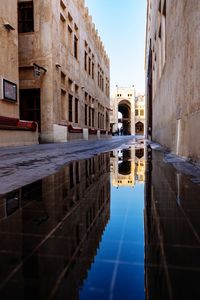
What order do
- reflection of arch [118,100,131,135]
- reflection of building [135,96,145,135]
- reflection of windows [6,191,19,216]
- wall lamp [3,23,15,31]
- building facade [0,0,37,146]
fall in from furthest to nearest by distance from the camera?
reflection of arch [118,100,131,135] → reflection of building [135,96,145,135] → wall lamp [3,23,15,31] → building facade [0,0,37,146] → reflection of windows [6,191,19,216]

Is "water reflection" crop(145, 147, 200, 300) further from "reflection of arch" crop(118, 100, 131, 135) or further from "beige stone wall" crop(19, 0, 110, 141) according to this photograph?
"reflection of arch" crop(118, 100, 131, 135)

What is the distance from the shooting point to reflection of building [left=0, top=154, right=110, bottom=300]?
126 centimetres

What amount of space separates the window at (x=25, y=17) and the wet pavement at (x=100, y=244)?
17.0 metres

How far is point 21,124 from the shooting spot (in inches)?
539

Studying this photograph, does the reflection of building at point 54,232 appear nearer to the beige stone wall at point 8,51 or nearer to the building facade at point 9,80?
the building facade at point 9,80

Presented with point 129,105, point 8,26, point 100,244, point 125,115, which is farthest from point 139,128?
point 100,244

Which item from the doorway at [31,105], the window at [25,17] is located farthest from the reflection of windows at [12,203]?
the window at [25,17]

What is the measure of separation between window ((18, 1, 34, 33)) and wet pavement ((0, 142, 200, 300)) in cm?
1704

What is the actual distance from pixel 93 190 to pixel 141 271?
6.23 feet

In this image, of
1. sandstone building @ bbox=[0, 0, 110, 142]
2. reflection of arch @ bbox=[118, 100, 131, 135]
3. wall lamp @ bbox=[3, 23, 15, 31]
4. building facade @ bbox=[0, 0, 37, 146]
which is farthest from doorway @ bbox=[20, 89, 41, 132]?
reflection of arch @ bbox=[118, 100, 131, 135]

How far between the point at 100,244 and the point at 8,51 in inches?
544

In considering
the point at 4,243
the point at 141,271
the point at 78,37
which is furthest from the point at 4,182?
the point at 78,37

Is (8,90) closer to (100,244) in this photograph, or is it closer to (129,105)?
(100,244)

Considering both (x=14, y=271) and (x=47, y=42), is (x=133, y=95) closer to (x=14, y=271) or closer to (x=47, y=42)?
(x=47, y=42)
